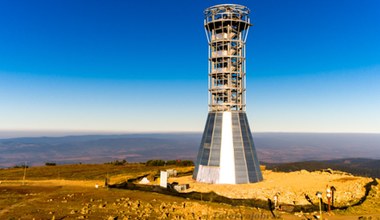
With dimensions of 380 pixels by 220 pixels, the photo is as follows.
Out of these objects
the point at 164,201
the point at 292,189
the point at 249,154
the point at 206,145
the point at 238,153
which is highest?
the point at 206,145

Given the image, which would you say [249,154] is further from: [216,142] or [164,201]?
[164,201]

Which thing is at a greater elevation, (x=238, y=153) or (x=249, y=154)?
(x=238, y=153)

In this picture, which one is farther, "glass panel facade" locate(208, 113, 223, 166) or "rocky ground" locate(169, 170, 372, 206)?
"glass panel facade" locate(208, 113, 223, 166)

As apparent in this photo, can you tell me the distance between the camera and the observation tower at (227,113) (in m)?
36.8

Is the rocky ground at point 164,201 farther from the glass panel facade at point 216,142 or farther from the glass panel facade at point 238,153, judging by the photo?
the glass panel facade at point 216,142

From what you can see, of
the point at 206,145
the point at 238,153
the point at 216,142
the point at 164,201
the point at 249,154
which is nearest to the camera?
the point at 164,201

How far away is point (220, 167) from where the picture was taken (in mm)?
36656

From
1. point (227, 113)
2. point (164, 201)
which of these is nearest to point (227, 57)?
point (227, 113)

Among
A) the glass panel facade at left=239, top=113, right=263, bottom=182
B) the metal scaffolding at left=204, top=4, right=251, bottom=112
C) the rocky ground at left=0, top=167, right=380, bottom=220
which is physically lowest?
the rocky ground at left=0, top=167, right=380, bottom=220

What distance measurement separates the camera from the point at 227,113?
39125mm

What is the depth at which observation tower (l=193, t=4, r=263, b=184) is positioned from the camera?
36.8m

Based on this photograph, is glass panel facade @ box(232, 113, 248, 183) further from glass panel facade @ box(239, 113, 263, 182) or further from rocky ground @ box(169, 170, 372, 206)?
rocky ground @ box(169, 170, 372, 206)

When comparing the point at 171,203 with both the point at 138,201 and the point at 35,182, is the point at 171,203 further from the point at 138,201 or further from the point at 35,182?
the point at 35,182

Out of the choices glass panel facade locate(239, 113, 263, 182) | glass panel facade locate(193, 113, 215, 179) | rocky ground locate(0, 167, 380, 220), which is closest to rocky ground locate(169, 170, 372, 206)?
rocky ground locate(0, 167, 380, 220)
